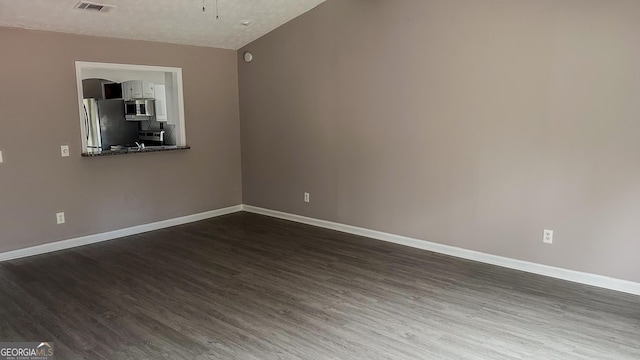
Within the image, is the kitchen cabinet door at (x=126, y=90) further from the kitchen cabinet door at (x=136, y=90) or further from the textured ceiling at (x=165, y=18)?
the textured ceiling at (x=165, y=18)

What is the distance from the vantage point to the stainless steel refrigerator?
22.7 feet

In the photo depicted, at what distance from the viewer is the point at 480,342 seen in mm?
2695

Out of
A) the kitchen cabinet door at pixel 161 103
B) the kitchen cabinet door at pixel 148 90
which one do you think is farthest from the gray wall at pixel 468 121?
the kitchen cabinet door at pixel 148 90

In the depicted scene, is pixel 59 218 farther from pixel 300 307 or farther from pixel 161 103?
pixel 300 307

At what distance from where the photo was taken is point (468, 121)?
4.06 m

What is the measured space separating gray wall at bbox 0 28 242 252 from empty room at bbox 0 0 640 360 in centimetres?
2

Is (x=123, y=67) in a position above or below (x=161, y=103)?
above

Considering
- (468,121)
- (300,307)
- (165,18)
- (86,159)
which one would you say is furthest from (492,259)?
(86,159)

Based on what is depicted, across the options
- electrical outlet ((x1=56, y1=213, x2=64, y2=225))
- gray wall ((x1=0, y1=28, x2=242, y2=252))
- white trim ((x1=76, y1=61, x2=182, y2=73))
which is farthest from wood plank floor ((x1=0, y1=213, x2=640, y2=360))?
white trim ((x1=76, y1=61, x2=182, y2=73))

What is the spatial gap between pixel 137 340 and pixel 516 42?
3704mm

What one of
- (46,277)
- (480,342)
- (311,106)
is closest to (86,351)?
(46,277)
